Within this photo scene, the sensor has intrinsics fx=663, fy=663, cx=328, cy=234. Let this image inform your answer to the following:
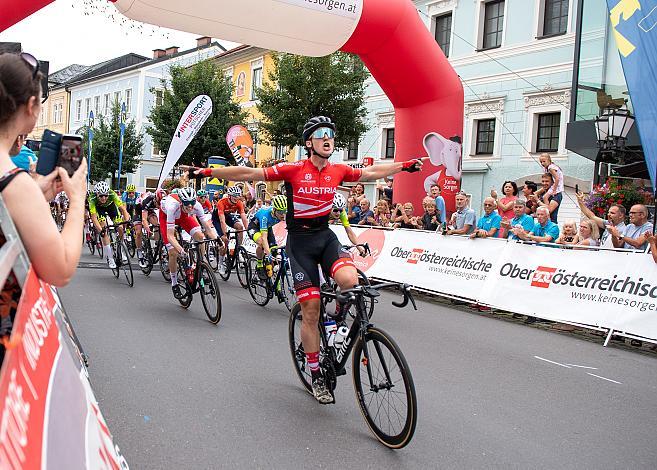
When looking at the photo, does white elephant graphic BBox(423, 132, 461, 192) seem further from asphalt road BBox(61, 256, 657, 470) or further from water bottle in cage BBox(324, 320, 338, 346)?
water bottle in cage BBox(324, 320, 338, 346)

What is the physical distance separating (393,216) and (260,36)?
4779 millimetres

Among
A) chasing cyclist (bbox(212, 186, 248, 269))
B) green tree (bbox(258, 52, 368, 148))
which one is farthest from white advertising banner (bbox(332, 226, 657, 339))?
green tree (bbox(258, 52, 368, 148))

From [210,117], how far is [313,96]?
1393cm

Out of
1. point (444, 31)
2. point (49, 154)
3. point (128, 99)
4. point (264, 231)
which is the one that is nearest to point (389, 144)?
point (444, 31)

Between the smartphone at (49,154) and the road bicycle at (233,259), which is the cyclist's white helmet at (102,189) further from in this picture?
the smartphone at (49,154)

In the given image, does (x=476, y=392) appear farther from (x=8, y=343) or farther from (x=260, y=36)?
(x=260, y=36)

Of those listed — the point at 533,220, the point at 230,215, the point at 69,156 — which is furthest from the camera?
the point at 230,215

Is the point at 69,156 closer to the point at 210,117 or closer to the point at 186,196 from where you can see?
the point at 186,196

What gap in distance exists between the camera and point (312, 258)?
Result: 5.30m

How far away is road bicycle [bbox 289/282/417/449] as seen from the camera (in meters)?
4.11

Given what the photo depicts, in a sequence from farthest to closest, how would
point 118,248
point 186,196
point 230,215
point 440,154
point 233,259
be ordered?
point 440,154 < point 230,215 < point 233,259 < point 118,248 < point 186,196

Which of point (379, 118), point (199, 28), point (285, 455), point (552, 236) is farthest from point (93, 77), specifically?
point (285, 455)

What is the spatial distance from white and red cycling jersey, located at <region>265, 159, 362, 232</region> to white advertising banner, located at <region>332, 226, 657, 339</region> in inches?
195

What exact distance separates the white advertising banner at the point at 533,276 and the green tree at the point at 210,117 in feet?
87.2
